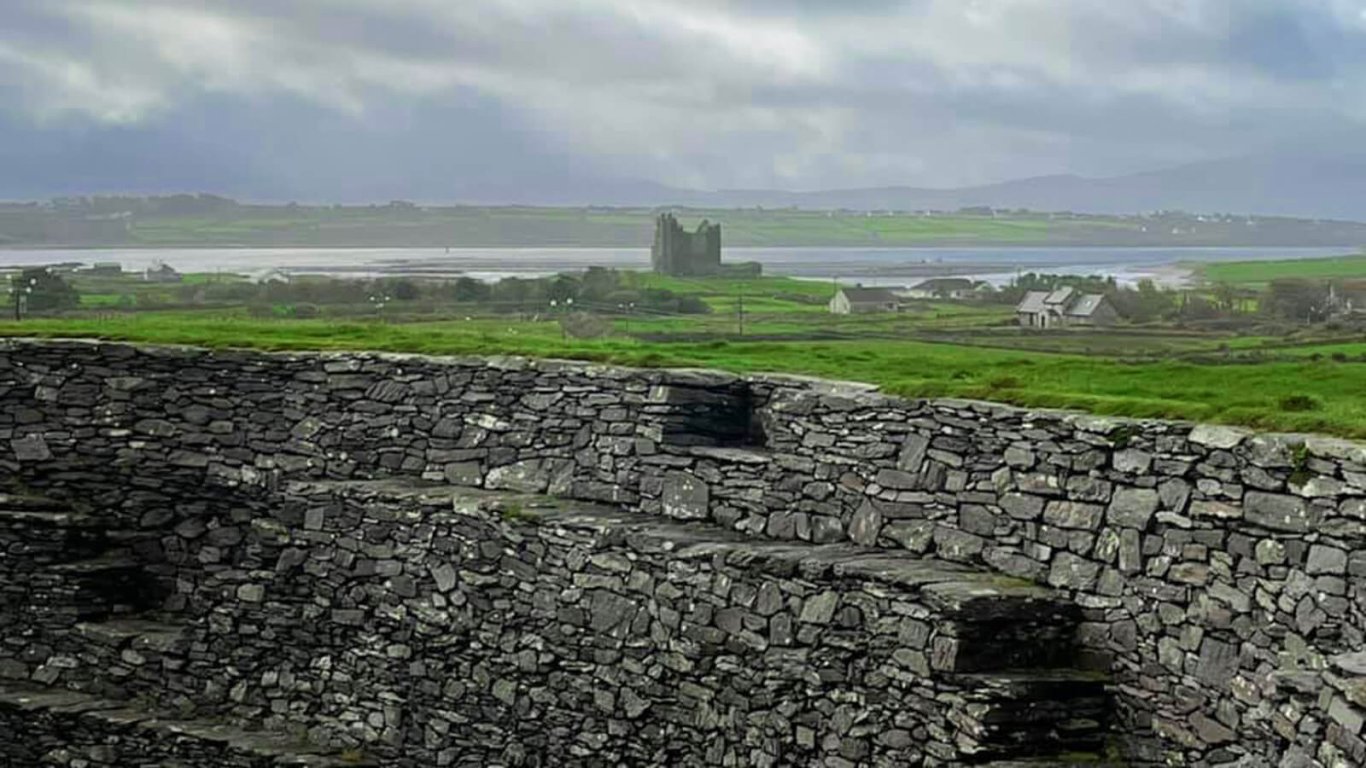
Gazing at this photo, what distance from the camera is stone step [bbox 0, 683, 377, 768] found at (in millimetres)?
18344

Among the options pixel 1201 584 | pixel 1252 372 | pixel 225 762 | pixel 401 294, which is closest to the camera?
pixel 1201 584

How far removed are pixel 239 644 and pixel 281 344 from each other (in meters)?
3.77

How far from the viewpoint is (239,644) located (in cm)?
1945

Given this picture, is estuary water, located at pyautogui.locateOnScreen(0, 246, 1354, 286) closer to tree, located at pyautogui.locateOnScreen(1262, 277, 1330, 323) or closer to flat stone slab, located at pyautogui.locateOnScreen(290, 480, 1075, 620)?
tree, located at pyautogui.locateOnScreen(1262, 277, 1330, 323)

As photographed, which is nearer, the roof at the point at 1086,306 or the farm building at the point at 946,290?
the roof at the point at 1086,306

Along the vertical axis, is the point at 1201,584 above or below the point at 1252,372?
below

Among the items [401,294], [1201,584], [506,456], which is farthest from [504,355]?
[401,294]

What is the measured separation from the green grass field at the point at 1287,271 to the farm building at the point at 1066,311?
3.59m

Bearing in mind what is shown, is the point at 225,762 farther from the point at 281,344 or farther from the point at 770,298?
the point at 770,298

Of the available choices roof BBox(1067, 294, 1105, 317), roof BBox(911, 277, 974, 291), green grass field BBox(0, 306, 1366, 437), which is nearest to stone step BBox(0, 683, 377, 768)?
green grass field BBox(0, 306, 1366, 437)

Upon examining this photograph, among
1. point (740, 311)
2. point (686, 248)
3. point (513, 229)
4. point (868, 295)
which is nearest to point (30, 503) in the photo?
point (740, 311)

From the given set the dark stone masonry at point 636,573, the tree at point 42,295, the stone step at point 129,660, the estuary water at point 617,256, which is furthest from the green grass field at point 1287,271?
the estuary water at point 617,256

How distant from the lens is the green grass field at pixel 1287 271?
86.4 ft

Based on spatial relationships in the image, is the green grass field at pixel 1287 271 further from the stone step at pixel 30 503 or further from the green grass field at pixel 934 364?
→ the stone step at pixel 30 503
